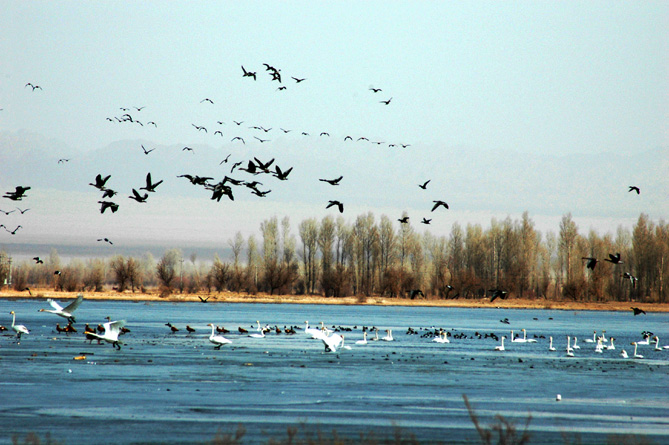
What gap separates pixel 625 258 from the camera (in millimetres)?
116875

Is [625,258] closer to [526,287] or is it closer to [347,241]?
[526,287]

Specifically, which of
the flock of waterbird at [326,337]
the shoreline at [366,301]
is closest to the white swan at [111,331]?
the flock of waterbird at [326,337]

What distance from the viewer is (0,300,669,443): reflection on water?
15117 mm

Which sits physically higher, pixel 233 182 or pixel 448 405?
pixel 233 182

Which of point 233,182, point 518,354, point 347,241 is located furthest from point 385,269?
point 233,182

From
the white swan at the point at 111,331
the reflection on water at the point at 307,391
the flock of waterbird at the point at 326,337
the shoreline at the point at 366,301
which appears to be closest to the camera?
the reflection on water at the point at 307,391

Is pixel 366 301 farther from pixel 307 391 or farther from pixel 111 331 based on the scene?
pixel 307 391

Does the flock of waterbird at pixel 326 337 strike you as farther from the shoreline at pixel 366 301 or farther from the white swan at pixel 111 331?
the shoreline at pixel 366 301

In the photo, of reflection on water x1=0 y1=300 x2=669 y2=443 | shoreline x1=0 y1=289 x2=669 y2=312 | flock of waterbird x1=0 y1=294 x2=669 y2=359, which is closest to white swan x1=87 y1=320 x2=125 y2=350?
flock of waterbird x1=0 y1=294 x2=669 y2=359

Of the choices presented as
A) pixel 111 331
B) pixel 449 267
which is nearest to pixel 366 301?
pixel 449 267

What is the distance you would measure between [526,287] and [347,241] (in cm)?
3027

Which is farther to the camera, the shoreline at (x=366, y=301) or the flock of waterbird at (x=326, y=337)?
the shoreline at (x=366, y=301)

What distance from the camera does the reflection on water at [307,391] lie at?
49.6 feet

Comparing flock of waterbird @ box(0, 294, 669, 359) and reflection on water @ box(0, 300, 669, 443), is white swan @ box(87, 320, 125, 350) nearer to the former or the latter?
flock of waterbird @ box(0, 294, 669, 359)
